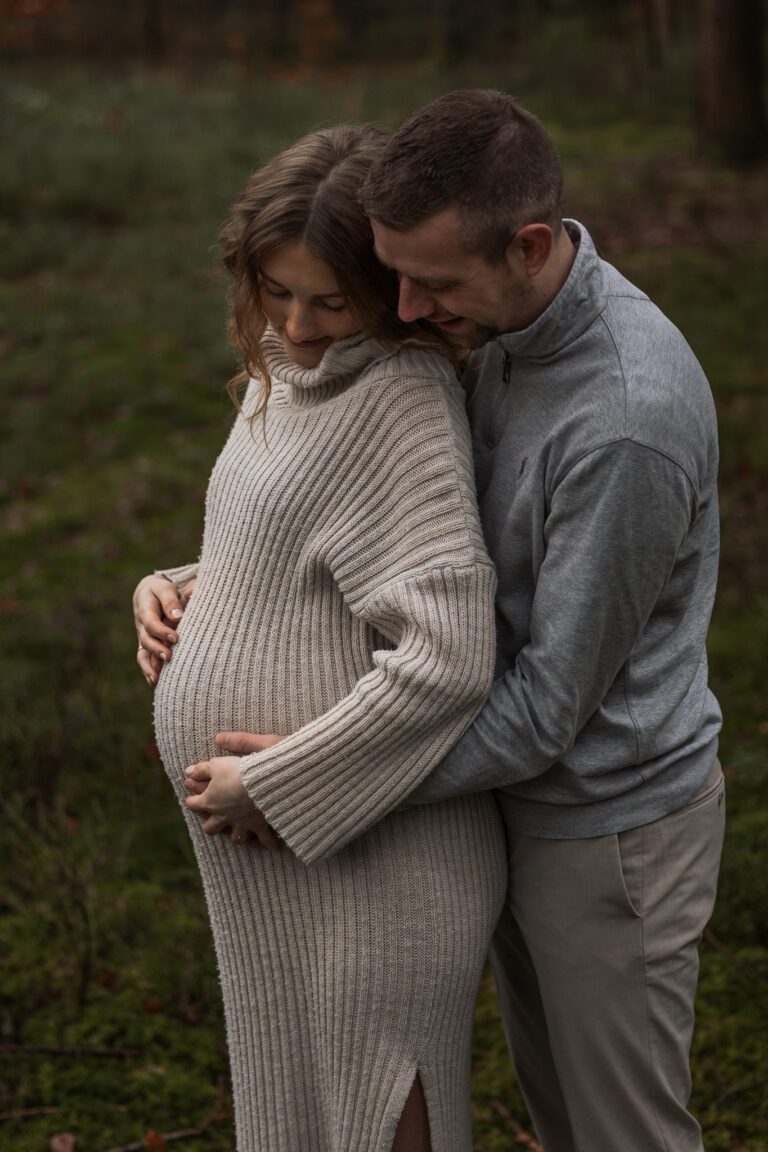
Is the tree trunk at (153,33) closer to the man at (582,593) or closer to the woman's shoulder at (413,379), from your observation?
the woman's shoulder at (413,379)

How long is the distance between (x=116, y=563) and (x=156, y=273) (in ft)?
16.0

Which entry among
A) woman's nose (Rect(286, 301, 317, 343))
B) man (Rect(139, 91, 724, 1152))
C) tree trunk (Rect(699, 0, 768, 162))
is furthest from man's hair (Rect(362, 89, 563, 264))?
tree trunk (Rect(699, 0, 768, 162))

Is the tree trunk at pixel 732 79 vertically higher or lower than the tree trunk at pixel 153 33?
lower

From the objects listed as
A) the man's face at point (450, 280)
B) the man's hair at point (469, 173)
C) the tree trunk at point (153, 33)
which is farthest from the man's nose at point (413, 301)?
the tree trunk at point (153, 33)

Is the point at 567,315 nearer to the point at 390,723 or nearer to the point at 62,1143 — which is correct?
the point at 390,723

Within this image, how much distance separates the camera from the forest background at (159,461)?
3.57 meters

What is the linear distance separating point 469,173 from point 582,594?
66 centimetres

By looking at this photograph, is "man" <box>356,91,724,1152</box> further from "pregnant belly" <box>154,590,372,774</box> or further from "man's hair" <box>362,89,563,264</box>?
"pregnant belly" <box>154,590,372,774</box>

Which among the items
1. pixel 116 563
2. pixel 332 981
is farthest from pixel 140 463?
pixel 332 981

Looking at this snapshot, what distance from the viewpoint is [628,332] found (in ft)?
6.49

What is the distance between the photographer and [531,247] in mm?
1957

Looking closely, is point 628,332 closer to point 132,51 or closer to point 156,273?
point 156,273

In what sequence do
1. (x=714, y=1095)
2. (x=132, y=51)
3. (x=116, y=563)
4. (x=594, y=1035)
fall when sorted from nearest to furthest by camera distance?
(x=594, y=1035) < (x=714, y=1095) < (x=116, y=563) < (x=132, y=51)

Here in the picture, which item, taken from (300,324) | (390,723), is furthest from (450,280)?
(390,723)
